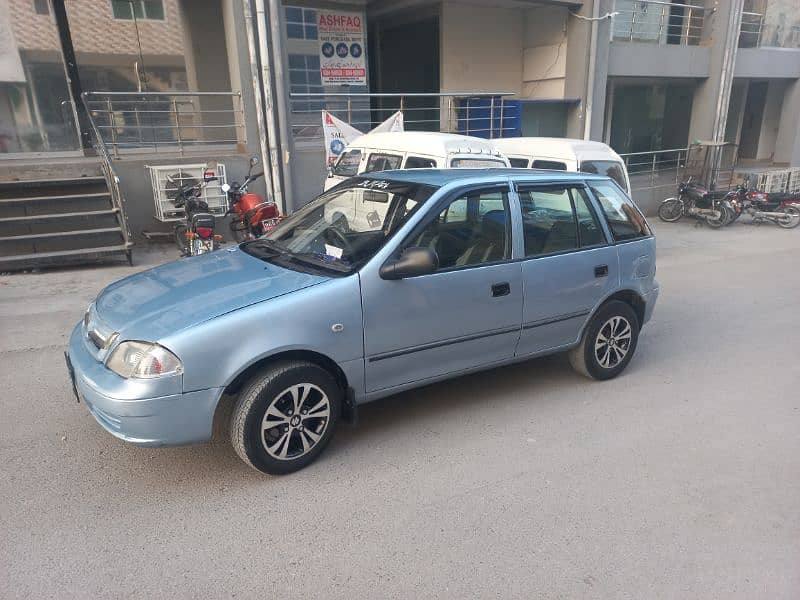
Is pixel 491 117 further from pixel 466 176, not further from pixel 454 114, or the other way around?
pixel 466 176

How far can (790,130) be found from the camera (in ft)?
57.8

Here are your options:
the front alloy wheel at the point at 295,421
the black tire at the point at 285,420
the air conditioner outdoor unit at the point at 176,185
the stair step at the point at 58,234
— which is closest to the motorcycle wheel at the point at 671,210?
the air conditioner outdoor unit at the point at 176,185

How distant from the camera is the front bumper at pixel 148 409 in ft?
9.61

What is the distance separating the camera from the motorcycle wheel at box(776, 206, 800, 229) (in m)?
12.8

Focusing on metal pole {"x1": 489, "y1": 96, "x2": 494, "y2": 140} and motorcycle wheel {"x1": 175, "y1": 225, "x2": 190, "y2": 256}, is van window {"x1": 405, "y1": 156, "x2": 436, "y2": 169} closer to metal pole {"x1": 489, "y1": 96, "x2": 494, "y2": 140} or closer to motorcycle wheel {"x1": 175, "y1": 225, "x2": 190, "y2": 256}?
motorcycle wheel {"x1": 175, "y1": 225, "x2": 190, "y2": 256}

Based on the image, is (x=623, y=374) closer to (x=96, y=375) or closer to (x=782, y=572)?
(x=782, y=572)

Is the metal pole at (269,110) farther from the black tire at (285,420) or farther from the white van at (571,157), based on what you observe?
the black tire at (285,420)

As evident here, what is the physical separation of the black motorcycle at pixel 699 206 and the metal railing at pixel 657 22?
163 inches

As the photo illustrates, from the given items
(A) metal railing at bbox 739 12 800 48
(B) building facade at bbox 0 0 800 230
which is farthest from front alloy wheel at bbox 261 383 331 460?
(A) metal railing at bbox 739 12 800 48

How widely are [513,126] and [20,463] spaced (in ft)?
38.0

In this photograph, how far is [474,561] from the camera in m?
2.77

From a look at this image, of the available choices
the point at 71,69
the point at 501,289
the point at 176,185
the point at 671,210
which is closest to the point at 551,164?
the point at 501,289

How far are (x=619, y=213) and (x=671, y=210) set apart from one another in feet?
31.8

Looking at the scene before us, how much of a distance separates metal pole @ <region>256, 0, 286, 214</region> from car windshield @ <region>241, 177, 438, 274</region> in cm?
552
